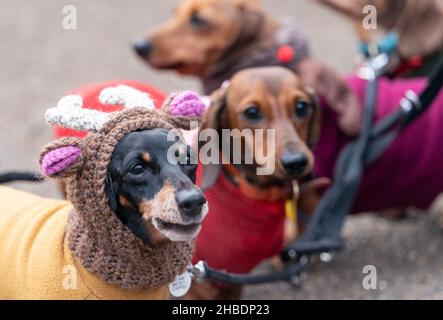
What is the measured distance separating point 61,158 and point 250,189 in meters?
0.94

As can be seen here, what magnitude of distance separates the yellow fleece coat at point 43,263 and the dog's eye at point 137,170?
31cm

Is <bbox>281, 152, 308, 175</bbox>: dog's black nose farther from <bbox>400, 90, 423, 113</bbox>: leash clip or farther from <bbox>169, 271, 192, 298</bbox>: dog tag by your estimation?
<bbox>400, 90, 423, 113</bbox>: leash clip

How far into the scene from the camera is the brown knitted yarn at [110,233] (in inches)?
68.7

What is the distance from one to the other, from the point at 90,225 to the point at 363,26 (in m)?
2.08

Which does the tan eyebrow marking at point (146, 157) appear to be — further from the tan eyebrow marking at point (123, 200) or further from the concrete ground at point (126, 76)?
the concrete ground at point (126, 76)

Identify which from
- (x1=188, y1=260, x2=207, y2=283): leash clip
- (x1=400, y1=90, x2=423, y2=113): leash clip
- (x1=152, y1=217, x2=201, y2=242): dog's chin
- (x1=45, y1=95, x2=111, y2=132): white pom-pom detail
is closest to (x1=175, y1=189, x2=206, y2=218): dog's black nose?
(x1=152, y1=217, x2=201, y2=242): dog's chin

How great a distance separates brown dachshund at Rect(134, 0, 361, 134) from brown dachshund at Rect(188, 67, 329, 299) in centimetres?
33

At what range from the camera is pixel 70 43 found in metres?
5.48

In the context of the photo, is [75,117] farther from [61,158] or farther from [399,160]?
[399,160]

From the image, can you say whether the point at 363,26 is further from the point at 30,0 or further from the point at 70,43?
the point at 30,0

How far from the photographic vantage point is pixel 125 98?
6.20 feet

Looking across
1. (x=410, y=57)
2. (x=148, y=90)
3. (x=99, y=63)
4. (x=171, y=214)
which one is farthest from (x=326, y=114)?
(x=99, y=63)

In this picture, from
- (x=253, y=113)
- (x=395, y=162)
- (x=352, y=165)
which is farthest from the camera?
(x=395, y=162)

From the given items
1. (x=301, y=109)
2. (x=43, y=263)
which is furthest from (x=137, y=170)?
(x=301, y=109)
